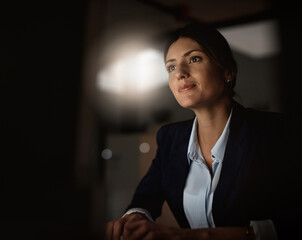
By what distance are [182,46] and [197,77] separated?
0.35ft

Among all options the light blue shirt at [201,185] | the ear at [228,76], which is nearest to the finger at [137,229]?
the light blue shirt at [201,185]

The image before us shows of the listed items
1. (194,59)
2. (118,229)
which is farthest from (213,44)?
(118,229)

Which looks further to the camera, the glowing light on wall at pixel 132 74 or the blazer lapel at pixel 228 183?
the glowing light on wall at pixel 132 74

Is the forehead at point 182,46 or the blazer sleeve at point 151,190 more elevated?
the forehead at point 182,46

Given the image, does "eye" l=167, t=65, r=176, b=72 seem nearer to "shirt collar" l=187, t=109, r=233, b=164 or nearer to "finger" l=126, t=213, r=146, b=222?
"shirt collar" l=187, t=109, r=233, b=164

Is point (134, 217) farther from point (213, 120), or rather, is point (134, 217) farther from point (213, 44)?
point (213, 44)

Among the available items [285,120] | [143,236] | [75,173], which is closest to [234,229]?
[143,236]

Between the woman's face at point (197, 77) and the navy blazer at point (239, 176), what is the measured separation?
7cm

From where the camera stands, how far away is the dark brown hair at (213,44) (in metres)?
0.86

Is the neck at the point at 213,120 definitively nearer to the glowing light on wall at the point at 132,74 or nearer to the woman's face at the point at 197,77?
the woman's face at the point at 197,77

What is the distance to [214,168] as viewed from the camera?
833 millimetres

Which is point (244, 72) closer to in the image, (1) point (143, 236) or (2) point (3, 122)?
(1) point (143, 236)

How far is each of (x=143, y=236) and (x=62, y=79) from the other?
626 mm

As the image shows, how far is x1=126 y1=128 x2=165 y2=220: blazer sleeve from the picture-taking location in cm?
90
